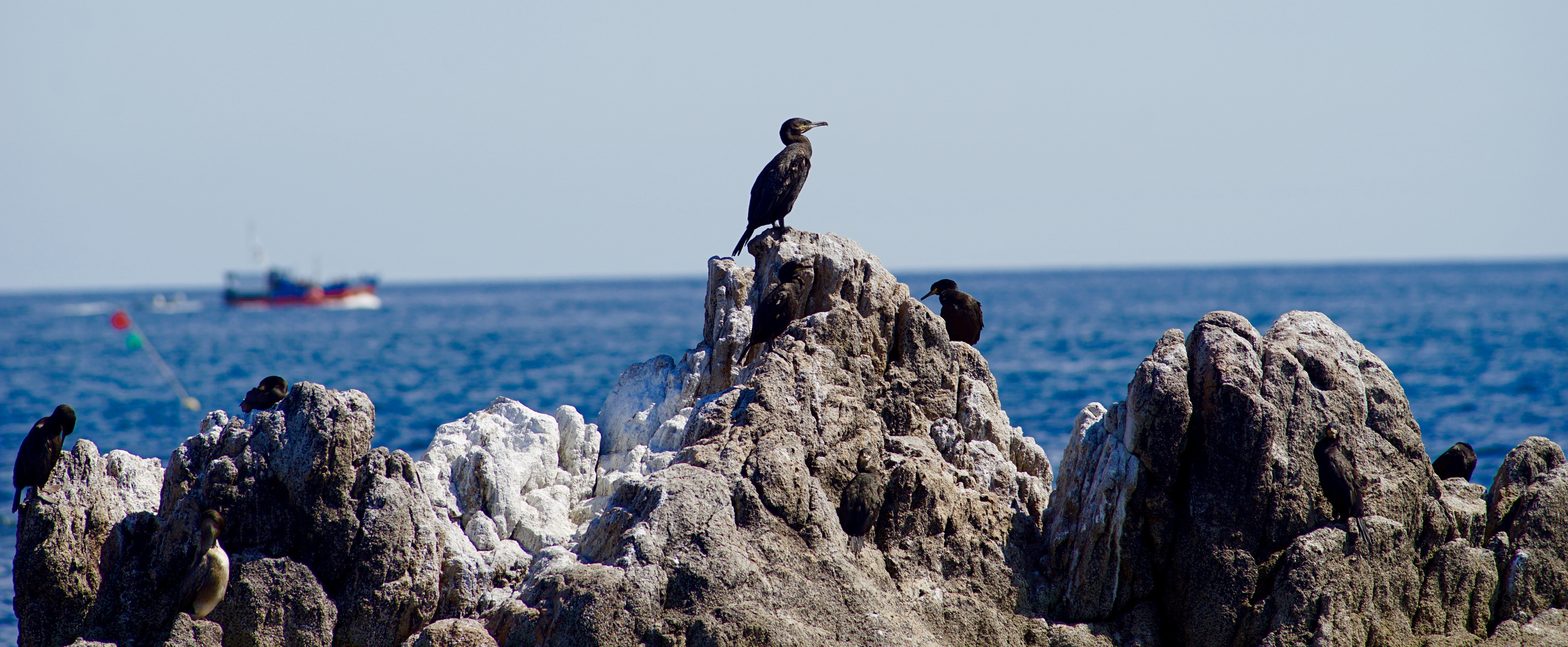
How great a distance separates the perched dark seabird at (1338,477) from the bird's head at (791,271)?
330 cm

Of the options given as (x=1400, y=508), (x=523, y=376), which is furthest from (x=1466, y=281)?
(x=1400, y=508)

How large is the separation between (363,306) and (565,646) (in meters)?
108

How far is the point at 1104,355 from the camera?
4184 centimetres

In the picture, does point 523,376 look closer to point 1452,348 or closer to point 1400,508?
point 1452,348

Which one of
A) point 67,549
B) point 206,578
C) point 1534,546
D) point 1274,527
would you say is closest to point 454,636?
point 206,578

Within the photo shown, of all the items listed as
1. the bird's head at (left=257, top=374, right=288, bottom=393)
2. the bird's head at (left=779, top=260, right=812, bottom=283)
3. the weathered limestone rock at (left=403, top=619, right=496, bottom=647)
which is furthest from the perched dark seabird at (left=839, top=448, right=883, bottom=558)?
the bird's head at (left=257, top=374, right=288, bottom=393)

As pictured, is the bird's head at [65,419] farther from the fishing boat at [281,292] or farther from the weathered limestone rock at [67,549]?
the fishing boat at [281,292]

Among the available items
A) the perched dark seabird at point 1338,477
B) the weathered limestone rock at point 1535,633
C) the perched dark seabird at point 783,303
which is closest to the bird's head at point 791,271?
the perched dark seabird at point 783,303

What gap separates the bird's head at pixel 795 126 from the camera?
30.6 feet

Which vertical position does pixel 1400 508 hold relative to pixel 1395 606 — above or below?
above

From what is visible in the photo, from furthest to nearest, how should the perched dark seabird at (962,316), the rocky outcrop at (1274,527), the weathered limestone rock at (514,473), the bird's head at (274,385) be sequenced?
the perched dark seabird at (962,316) → the bird's head at (274,385) → the weathered limestone rock at (514,473) → the rocky outcrop at (1274,527)

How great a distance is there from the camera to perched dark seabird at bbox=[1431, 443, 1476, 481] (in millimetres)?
8422

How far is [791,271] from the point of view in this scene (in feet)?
26.6

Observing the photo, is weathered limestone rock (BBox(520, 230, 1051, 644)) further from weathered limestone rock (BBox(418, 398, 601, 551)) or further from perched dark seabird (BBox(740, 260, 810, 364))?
weathered limestone rock (BBox(418, 398, 601, 551))
